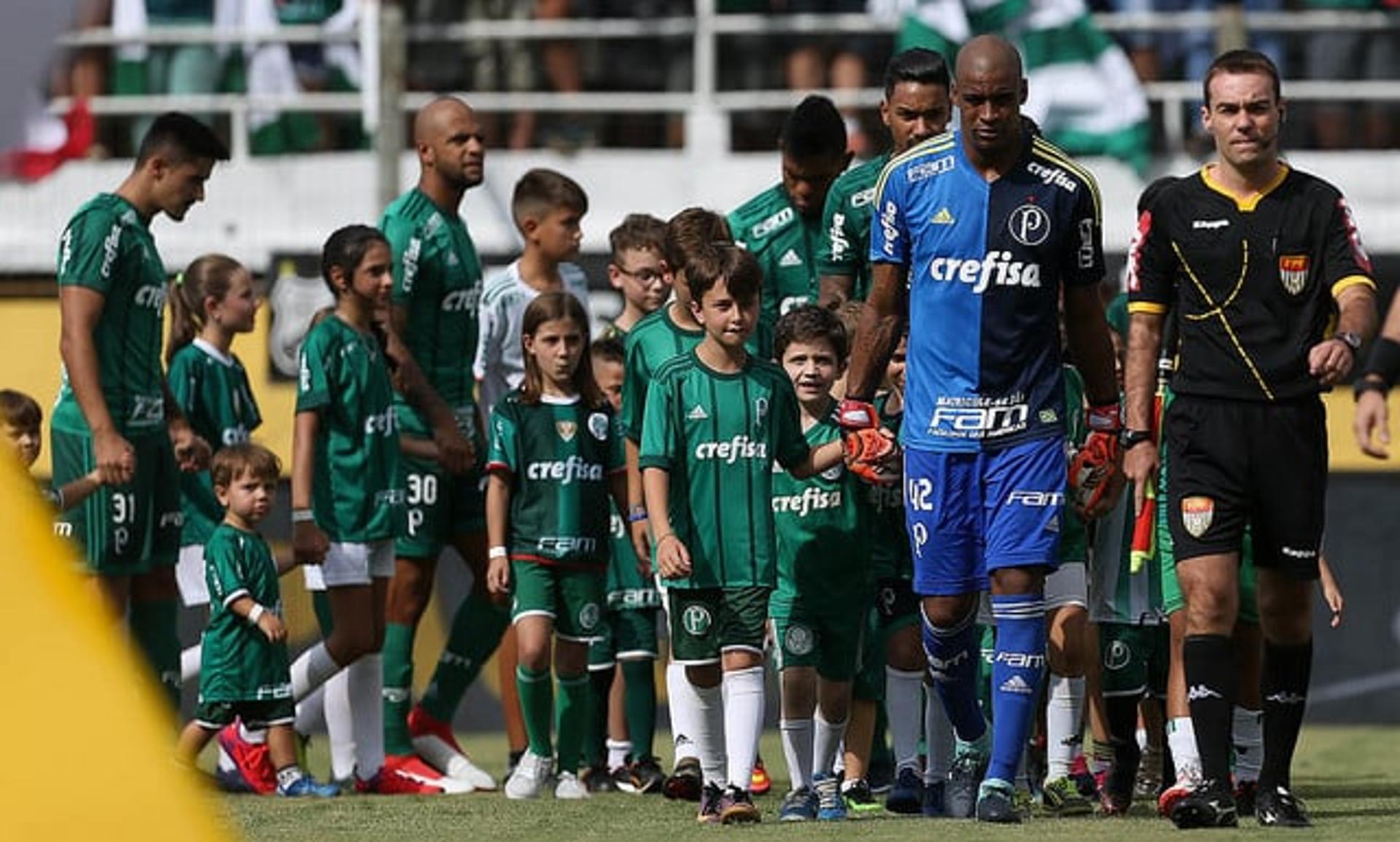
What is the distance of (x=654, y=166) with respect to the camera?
16984mm

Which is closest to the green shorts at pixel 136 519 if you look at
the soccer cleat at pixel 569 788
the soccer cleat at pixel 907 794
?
the soccer cleat at pixel 569 788

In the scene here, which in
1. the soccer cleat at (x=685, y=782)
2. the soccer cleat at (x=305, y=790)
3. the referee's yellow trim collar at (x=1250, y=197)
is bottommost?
the soccer cleat at (x=305, y=790)

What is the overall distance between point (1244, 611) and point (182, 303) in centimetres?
451

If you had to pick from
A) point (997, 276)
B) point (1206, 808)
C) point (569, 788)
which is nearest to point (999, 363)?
point (997, 276)

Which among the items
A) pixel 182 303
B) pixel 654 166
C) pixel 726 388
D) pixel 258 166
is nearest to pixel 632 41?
pixel 654 166

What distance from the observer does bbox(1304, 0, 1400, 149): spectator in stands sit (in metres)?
16.8

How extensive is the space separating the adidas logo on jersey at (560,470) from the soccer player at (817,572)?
3.16 feet

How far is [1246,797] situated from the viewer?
9109 millimetres

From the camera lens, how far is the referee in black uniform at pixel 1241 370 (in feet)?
27.6

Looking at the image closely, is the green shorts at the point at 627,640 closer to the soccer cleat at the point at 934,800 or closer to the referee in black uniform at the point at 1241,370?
the soccer cleat at the point at 934,800

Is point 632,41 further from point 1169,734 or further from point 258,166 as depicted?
point 1169,734

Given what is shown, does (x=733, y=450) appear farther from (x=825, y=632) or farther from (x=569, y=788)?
(x=569, y=788)

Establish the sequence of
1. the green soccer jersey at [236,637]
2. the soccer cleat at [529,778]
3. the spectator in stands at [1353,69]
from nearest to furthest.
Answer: the soccer cleat at [529,778] → the green soccer jersey at [236,637] → the spectator in stands at [1353,69]

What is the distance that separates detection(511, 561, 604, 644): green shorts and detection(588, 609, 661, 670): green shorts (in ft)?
1.42
